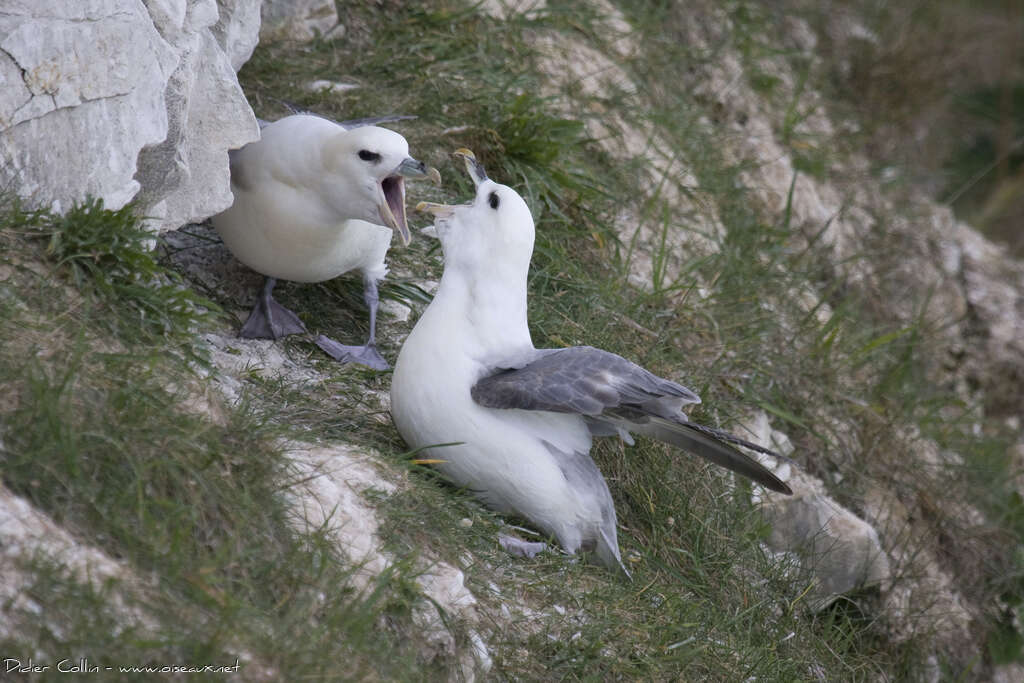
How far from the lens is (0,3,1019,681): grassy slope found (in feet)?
7.59

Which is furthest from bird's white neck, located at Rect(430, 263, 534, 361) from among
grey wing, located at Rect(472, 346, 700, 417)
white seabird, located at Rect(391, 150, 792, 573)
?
grey wing, located at Rect(472, 346, 700, 417)

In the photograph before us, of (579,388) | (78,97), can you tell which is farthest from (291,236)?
(579,388)

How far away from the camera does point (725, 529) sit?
381 cm

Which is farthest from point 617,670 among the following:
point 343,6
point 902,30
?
point 902,30

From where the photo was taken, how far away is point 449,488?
3.15 meters

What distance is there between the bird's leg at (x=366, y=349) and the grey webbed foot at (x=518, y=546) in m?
0.83

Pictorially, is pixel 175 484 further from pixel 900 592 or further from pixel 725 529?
pixel 900 592

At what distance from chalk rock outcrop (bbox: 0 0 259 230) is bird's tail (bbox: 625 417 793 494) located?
139cm

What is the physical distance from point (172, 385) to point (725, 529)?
1.92m

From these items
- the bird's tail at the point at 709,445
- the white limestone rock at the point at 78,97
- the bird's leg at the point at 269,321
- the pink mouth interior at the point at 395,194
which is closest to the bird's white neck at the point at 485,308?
the pink mouth interior at the point at 395,194

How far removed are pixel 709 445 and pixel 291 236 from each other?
4.43 ft

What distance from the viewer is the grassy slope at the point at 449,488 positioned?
2.31 m

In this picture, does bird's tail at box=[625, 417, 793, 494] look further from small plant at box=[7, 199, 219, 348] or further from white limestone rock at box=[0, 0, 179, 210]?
white limestone rock at box=[0, 0, 179, 210]

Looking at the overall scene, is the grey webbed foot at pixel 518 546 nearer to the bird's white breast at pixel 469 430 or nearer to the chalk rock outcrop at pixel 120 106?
the bird's white breast at pixel 469 430
